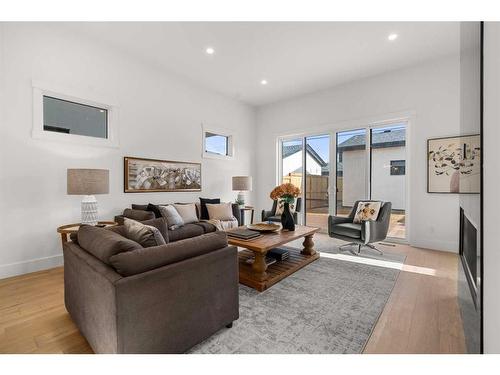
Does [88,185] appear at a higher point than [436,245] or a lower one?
higher

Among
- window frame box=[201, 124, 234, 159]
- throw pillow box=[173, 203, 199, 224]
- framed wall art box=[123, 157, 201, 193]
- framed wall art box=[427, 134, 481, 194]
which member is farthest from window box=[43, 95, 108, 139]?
framed wall art box=[427, 134, 481, 194]

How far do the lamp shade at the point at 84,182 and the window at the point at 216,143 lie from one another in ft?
8.61

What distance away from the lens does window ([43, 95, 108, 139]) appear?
3131mm

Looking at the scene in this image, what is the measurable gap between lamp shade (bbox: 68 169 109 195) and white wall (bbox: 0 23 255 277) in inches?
25.7

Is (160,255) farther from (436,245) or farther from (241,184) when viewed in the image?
(436,245)

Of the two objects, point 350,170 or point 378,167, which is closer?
point 378,167

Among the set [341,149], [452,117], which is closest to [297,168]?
[341,149]

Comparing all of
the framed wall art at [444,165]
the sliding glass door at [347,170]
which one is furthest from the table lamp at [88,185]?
the framed wall art at [444,165]

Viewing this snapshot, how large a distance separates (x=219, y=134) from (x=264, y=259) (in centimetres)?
365

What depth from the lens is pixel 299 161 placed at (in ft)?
19.2

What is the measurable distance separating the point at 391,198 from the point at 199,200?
12.6 ft

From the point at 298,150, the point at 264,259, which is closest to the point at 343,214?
the point at 298,150

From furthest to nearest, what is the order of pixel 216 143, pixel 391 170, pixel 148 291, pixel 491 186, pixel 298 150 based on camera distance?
1. pixel 298 150
2. pixel 216 143
3. pixel 391 170
4. pixel 148 291
5. pixel 491 186

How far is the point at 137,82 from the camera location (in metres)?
3.98
